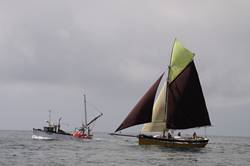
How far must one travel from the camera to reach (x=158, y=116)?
7569cm

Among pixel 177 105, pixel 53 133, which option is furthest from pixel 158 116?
pixel 53 133

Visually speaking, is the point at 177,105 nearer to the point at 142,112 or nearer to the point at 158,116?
the point at 158,116

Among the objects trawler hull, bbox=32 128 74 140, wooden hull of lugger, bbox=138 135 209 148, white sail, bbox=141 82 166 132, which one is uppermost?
white sail, bbox=141 82 166 132

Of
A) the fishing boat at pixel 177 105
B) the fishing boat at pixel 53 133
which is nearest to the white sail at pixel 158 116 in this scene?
the fishing boat at pixel 177 105

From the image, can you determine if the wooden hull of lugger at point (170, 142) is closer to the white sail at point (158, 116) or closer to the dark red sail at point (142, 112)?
the white sail at point (158, 116)

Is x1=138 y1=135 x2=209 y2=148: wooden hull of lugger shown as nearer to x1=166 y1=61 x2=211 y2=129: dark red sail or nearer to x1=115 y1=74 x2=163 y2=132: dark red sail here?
x1=166 y1=61 x2=211 y2=129: dark red sail

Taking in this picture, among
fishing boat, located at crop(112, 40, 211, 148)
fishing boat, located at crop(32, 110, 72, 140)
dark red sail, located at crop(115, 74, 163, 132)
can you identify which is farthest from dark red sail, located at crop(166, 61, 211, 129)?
fishing boat, located at crop(32, 110, 72, 140)

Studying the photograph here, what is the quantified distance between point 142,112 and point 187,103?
6.99 metres

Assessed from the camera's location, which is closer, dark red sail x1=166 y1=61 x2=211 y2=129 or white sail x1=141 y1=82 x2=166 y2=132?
dark red sail x1=166 y1=61 x2=211 y2=129

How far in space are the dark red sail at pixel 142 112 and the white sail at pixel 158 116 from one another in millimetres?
2362

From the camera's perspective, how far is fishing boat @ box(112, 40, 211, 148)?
7369cm

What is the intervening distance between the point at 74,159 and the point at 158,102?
24193 mm

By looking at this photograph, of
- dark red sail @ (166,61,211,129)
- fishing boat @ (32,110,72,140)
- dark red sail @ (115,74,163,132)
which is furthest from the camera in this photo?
fishing boat @ (32,110,72,140)

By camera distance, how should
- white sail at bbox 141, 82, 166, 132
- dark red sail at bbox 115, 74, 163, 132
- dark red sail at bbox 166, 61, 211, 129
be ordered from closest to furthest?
dark red sail at bbox 115, 74, 163, 132 → dark red sail at bbox 166, 61, 211, 129 → white sail at bbox 141, 82, 166, 132
